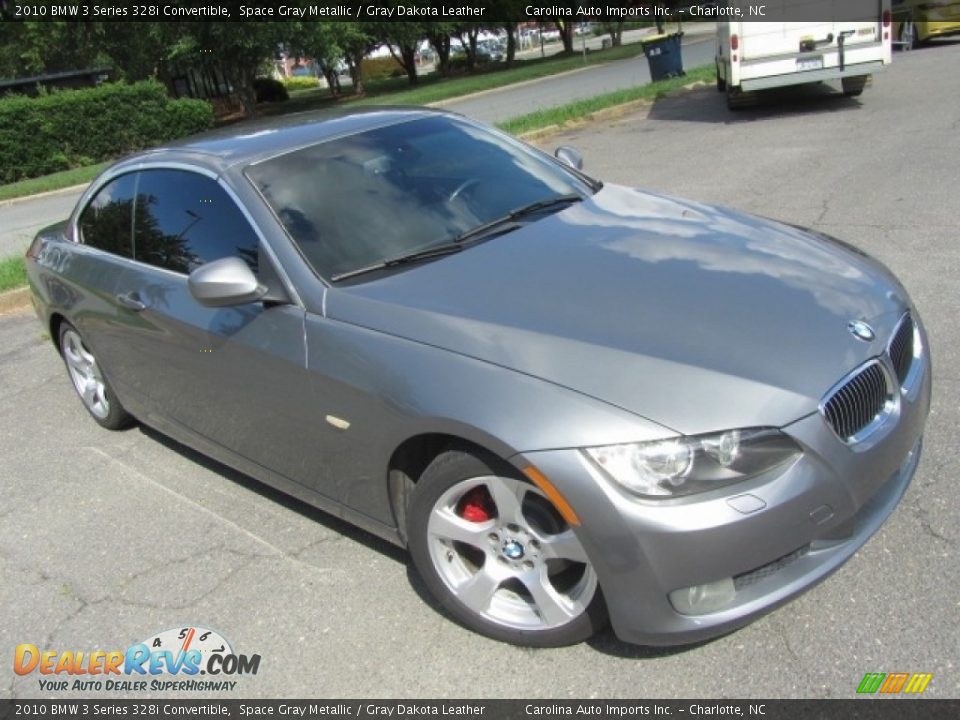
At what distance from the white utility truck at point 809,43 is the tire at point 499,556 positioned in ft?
38.5

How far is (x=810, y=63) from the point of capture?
40.9 feet

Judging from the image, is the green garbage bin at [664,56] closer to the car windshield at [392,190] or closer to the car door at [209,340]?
the car windshield at [392,190]

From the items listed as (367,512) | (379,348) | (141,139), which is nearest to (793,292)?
(379,348)

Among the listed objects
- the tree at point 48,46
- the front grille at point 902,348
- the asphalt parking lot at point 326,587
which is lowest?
the asphalt parking lot at point 326,587

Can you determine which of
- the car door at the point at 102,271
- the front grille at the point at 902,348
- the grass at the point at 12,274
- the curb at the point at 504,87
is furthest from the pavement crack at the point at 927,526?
the curb at the point at 504,87

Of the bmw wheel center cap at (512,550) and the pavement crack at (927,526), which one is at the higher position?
the bmw wheel center cap at (512,550)

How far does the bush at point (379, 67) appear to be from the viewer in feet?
214

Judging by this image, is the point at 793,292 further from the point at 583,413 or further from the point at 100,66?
the point at 100,66

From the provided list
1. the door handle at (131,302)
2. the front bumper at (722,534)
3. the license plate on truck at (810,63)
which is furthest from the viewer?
the license plate on truck at (810,63)

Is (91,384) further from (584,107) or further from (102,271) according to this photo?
(584,107)

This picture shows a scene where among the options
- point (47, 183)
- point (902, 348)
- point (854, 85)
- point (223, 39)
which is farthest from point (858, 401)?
point (223, 39)

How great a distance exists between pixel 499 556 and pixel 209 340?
1.57m

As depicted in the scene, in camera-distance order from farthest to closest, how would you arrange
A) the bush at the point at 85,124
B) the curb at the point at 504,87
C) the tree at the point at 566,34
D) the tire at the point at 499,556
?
the tree at the point at 566,34 < the curb at the point at 504,87 < the bush at the point at 85,124 < the tire at the point at 499,556

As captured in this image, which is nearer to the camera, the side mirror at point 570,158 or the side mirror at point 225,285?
the side mirror at point 225,285
